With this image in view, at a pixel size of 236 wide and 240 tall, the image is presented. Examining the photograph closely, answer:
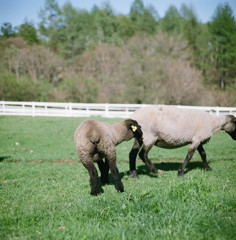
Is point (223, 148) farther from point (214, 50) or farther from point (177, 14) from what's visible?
point (177, 14)

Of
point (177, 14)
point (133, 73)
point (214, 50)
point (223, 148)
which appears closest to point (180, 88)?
point (133, 73)

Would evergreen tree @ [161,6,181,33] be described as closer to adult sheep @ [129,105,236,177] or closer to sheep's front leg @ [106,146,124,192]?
adult sheep @ [129,105,236,177]

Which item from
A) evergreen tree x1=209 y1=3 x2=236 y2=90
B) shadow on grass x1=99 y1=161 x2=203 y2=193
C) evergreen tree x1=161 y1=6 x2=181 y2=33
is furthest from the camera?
evergreen tree x1=161 y1=6 x2=181 y2=33

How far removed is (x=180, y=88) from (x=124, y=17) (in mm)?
30197

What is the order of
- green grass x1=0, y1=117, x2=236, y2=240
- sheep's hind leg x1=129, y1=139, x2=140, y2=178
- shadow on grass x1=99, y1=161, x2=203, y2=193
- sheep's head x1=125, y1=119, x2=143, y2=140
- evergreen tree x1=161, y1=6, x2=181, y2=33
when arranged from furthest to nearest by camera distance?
evergreen tree x1=161, y1=6, x2=181, y2=33
shadow on grass x1=99, y1=161, x2=203, y2=193
sheep's hind leg x1=129, y1=139, x2=140, y2=178
sheep's head x1=125, y1=119, x2=143, y2=140
green grass x1=0, y1=117, x2=236, y2=240

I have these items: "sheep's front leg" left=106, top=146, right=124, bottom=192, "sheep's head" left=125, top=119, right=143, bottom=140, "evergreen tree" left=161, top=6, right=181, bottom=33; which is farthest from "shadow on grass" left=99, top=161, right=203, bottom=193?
"evergreen tree" left=161, top=6, right=181, bottom=33

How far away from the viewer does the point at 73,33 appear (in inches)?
1966

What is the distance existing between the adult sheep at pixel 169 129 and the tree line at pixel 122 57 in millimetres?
23608

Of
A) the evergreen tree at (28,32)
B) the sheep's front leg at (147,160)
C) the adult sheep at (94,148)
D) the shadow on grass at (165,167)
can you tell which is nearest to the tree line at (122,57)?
the evergreen tree at (28,32)

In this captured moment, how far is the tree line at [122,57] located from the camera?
105 ft

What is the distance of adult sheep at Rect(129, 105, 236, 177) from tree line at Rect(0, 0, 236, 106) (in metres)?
23.6

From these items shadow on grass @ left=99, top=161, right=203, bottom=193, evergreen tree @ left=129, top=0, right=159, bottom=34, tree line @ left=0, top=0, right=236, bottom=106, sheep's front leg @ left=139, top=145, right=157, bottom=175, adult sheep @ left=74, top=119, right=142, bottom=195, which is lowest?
shadow on grass @ left=99, top=161, right=203, bottom=193

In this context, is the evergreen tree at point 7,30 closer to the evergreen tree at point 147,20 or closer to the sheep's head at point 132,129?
the evergreen tree at point 147,20

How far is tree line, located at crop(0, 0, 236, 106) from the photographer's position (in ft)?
105
